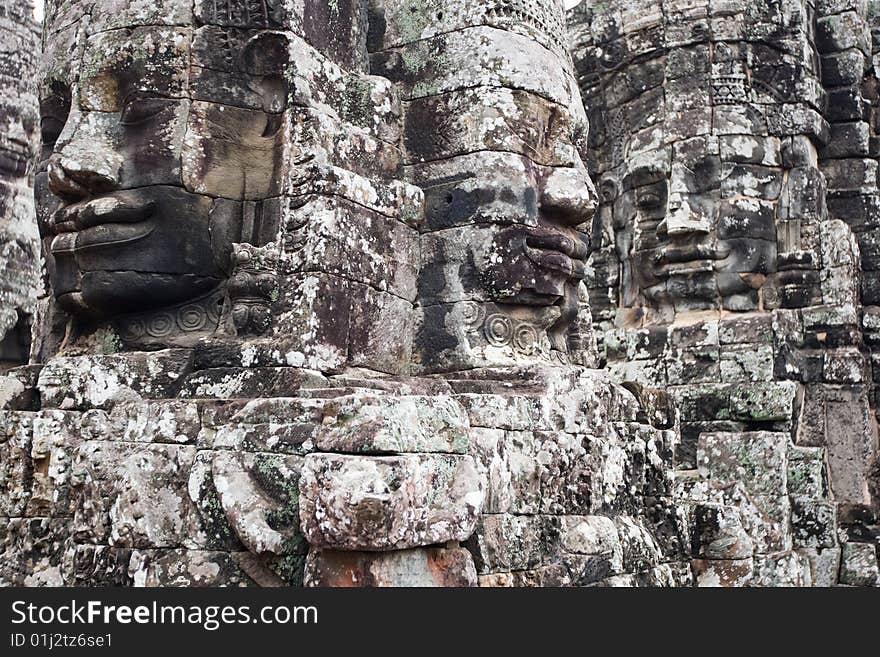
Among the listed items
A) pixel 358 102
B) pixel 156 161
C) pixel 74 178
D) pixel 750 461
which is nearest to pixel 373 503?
pixel 156 161

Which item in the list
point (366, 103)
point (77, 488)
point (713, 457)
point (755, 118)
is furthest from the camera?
point (755, 118)

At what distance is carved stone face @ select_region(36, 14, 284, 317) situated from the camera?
5266 mm

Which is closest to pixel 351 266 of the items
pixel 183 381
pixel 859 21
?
pixel 183 381

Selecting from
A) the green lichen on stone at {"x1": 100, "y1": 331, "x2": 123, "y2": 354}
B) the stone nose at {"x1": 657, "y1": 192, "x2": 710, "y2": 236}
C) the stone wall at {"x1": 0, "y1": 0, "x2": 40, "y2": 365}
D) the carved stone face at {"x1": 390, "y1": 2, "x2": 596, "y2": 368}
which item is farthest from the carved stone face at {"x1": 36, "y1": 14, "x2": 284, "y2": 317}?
the stone nose at {"x1": 657, "y1": 192, "x2": 710, "y2": 236}

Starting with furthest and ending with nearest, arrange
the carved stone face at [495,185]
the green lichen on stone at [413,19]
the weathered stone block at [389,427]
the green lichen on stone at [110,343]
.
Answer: the green lichen on stone at [413,19] → the carved stone face at [495,185] → the green lichen on stone at [110,343] → the weathered stone block at [389,427]

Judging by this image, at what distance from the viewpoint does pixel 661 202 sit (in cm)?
1052

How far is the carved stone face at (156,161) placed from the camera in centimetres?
527

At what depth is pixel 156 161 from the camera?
534 cm

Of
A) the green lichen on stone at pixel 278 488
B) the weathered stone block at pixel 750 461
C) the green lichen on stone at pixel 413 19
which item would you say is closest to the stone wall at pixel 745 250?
the weathered stone block at pixel 750 461

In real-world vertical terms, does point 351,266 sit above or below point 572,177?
below

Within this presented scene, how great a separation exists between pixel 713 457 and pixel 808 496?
3.12ft

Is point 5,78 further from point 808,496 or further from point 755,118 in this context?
point 808,496

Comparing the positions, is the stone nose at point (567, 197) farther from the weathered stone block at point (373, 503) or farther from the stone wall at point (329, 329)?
the weathered stone block at point (373, 503)

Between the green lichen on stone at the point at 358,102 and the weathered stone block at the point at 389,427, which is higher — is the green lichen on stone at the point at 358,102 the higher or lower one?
the higher one
